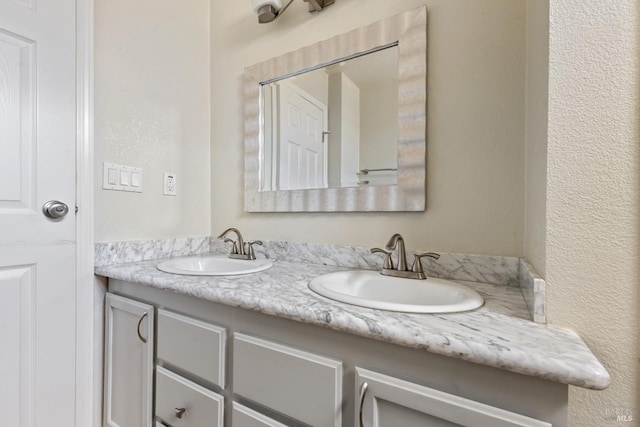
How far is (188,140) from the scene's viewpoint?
143 cm

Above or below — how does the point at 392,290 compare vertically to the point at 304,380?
above

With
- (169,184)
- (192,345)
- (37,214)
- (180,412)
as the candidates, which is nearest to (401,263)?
(192,345)

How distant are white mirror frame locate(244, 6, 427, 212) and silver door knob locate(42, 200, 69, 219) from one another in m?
0.71

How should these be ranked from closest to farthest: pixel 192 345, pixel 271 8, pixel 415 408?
pixel 415 408 → pixel 192 345 → pixel 271 8

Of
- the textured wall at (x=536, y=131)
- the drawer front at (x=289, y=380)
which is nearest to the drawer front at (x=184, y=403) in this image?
the drawer front at (x=289, y=380)

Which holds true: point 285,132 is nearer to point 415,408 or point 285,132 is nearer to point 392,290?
point 392,290

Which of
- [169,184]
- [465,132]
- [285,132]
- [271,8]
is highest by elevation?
[271,8]

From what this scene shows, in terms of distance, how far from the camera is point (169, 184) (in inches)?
53.1

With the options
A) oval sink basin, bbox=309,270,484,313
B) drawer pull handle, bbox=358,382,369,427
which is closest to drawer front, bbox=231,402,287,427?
drawer pull handle, bbox=358,382,369,427

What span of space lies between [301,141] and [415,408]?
103cm

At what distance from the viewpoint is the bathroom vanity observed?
444 millimetres

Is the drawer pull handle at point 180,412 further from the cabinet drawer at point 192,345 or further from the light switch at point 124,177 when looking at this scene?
the light switch at point 124,177

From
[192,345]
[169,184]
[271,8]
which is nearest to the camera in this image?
[192,345]

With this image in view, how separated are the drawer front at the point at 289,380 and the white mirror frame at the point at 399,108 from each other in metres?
0.60
